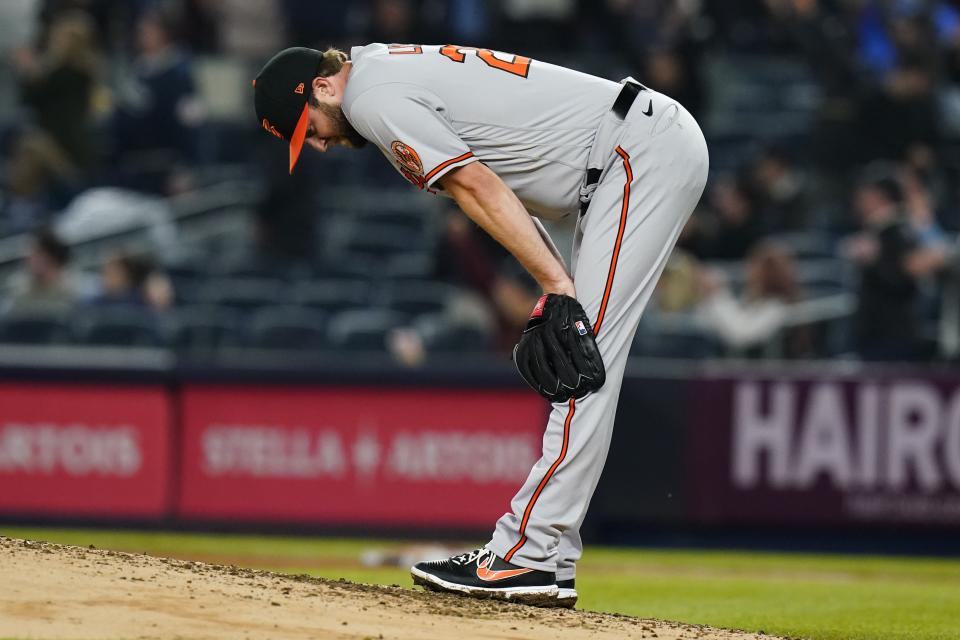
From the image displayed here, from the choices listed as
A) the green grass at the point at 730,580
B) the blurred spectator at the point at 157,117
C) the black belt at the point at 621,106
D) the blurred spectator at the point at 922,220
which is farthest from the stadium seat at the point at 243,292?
the black belt at the point at 621,106

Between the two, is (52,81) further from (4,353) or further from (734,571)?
(734,571)

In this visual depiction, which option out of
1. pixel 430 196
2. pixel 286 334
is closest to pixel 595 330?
pixel 286 334

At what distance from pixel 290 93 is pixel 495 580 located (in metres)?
1.81

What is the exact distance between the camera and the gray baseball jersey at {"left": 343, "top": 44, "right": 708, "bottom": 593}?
537cm

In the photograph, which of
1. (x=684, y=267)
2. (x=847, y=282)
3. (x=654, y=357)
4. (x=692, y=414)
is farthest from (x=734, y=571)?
(x=847, y=282)

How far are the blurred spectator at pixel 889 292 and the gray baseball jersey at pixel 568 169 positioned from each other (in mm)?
6005

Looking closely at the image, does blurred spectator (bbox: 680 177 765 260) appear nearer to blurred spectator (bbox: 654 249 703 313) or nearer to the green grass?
blurred spectator (bbox: 654 249 703 313)

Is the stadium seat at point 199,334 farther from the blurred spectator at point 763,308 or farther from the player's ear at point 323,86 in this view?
the player's ear at point 323,86

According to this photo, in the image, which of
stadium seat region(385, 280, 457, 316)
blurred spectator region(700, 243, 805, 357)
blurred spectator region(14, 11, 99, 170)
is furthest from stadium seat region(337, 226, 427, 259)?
blurred spectator region(700, 243, 805, 357)

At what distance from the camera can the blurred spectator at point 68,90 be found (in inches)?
551

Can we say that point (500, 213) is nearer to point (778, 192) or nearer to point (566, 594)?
point (566, 594)

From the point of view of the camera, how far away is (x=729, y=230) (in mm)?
12875

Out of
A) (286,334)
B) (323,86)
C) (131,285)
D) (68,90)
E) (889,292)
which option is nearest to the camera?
(323,86)

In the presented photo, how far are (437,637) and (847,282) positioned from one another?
874 cm
